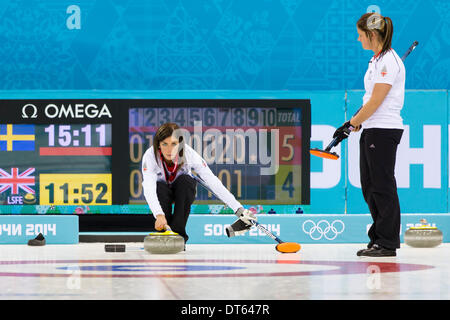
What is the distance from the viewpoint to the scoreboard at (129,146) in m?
7.25

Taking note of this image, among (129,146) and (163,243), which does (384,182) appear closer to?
(163,243)

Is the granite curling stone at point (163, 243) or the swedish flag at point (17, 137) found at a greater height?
the swedish flag at point (17, 137)

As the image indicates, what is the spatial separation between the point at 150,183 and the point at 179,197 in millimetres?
246

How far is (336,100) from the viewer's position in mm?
7383

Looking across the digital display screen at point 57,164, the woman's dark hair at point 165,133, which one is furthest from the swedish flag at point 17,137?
the woman's dark hair at point 165,133

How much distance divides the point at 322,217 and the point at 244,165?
3.09 ft

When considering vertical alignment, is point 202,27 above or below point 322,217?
above

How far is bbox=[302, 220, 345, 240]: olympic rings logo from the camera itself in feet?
22.0

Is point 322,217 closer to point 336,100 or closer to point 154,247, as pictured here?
point 336,100

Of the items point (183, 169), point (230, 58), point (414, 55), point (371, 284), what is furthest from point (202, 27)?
point (371, 284)

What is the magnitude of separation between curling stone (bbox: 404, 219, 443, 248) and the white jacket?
54.4 inches

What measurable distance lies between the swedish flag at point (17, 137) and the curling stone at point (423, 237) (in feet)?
12.2

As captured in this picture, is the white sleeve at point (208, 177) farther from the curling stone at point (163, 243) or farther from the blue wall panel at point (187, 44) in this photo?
the blue wall panel at point (187, 44)

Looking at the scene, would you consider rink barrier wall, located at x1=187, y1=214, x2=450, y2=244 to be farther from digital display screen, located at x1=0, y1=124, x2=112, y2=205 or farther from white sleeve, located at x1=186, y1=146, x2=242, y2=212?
white sleeve, located at x1=186, y1=146, x2=242, y2=212
